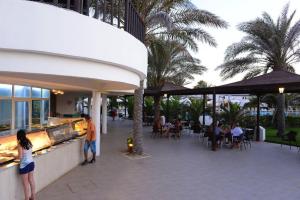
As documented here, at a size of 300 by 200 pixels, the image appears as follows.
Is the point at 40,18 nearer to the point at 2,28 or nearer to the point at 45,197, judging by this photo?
the point at 2,28

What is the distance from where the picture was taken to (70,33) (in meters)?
6.38

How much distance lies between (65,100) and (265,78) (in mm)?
14396

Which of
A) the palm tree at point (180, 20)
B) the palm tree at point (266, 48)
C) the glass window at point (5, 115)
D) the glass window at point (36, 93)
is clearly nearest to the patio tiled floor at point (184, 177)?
the glass window at point (5, 115)

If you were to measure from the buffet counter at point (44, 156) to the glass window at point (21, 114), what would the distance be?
299cm

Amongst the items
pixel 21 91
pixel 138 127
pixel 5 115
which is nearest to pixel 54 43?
pixel 5 115

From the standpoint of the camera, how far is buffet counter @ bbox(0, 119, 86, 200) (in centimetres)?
639

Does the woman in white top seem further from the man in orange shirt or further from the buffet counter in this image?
the man in orange shirt

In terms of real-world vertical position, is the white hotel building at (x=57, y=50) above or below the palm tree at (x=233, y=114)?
above

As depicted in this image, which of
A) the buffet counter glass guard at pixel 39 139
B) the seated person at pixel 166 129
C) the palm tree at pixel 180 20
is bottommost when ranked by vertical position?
the seated person at pixel 166 129

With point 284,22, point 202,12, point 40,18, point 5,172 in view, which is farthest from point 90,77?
point 284,22

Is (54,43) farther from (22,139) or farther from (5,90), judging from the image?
Answer: (5,90)

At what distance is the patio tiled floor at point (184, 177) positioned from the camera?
25.0 ft

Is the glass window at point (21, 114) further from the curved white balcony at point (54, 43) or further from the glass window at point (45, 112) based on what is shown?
the curved white balcony at point (54, 43)

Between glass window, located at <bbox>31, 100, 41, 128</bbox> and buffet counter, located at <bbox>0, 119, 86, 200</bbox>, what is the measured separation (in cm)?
478
